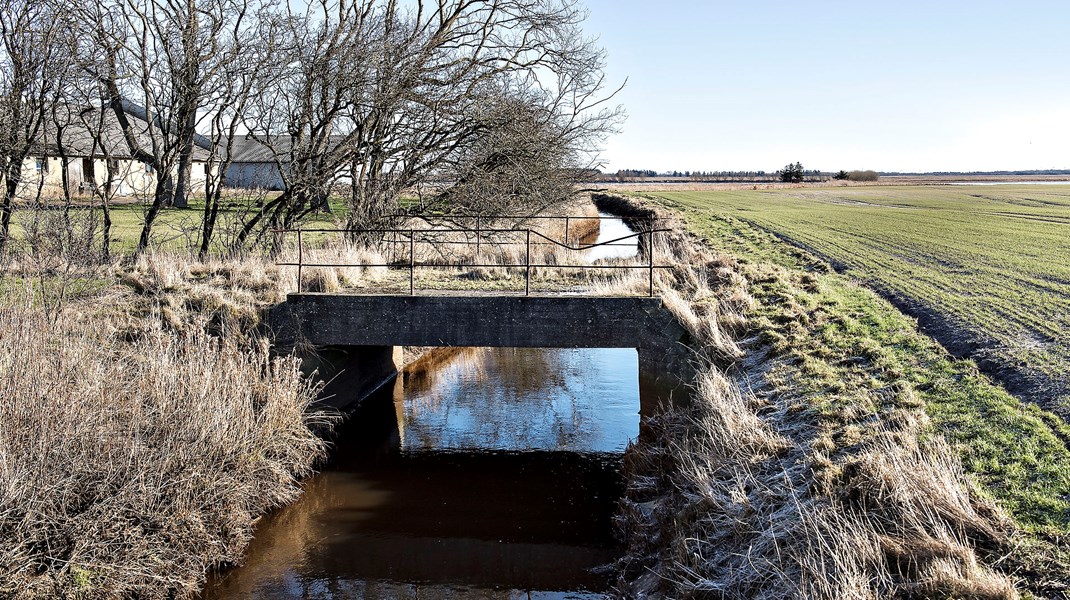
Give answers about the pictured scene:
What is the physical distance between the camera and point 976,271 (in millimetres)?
17562

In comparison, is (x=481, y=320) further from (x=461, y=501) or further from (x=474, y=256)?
(x=474, y=256)

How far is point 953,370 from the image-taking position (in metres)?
9.80

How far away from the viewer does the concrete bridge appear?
1315 centimetres

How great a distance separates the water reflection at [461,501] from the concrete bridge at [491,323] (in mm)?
1532

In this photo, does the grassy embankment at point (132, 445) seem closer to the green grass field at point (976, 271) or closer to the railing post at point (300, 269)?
the railing post at point (300, 269)

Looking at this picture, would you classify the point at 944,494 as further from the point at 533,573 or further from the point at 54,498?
the point at 54,498

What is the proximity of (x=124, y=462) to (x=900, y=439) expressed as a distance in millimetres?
7378

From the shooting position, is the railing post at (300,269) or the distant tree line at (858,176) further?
the distant tree line at (858,176)

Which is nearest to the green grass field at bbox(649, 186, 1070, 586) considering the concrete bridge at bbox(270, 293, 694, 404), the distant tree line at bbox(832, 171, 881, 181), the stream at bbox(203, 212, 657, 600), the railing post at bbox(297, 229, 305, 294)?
the concrete bridge at bbox(270, 293, 694, 404)

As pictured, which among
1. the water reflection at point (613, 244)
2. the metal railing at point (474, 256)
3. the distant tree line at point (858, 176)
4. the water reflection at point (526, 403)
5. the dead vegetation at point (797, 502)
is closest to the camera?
the dead vegetation at point (797, 502)

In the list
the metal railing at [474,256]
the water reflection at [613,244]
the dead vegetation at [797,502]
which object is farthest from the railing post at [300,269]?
the water reflection at [613,244]

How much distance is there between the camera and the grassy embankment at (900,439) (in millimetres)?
6004

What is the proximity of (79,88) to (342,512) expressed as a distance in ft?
37.1

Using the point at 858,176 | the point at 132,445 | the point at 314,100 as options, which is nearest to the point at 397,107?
the point at 314,100
